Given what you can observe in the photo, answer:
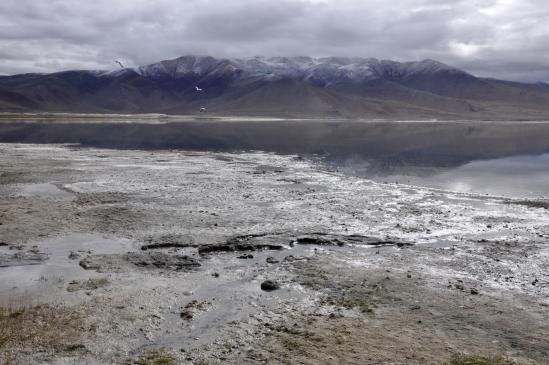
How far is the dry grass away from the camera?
8539 millimetres

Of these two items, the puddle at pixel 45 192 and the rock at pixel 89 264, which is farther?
the puddle at pixel 45 192

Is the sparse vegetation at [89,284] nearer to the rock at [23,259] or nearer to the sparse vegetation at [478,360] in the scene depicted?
the rock at [23,259]

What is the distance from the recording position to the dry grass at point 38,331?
8.54 meters

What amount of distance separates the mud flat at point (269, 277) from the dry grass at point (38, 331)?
34mm

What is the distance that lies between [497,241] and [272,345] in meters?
9.28

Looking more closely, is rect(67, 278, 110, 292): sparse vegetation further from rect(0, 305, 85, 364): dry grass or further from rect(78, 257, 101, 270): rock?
rect(0, 305, 85, 364): dry grass

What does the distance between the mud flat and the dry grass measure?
3cm

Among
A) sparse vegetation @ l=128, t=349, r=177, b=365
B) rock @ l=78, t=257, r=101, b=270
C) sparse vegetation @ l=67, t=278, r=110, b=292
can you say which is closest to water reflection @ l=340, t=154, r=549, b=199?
rock @ l=78, t=257, r=101, b=270

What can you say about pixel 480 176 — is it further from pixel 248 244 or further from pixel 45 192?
pixel 45 192

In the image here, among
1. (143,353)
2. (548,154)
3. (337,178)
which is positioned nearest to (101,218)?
(143,353)

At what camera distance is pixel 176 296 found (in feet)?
36.4

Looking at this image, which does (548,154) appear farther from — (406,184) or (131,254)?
(131,254)

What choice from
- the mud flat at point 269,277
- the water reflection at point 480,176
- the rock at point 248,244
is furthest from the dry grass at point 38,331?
the water reflection at point 480,176

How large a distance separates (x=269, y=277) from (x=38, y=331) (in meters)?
5.07
